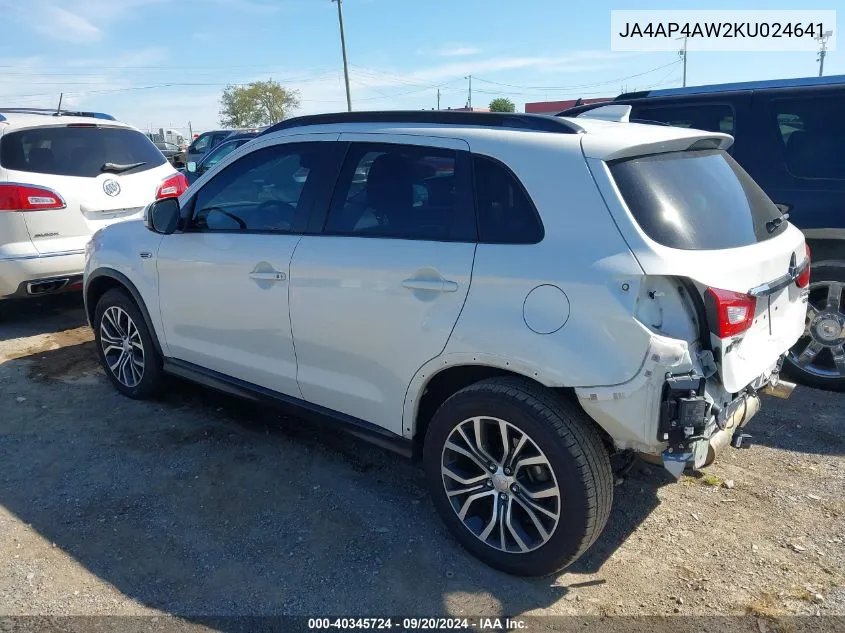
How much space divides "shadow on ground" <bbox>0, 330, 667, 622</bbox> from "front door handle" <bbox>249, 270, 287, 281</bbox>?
109 cm

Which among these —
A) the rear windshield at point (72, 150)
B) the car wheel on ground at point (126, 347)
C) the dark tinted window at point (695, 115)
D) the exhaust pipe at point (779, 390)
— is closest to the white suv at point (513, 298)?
the exhaust pipe at point (779, 390)

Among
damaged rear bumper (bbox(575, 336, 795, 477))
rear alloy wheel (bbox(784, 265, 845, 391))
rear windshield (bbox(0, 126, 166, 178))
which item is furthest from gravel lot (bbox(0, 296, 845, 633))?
rear windshield (bbox(0, 126, 166, 178))

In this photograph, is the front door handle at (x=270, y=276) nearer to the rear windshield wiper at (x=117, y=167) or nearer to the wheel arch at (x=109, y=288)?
the wheel arch at (x=109, y=288)

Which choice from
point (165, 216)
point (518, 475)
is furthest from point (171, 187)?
point (518, 475)

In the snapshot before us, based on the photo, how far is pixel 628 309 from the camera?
2.47 m

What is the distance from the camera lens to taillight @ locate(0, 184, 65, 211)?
19.5 ft

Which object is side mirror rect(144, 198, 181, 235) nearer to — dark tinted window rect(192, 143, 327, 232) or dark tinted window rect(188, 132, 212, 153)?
dark tinted window rect(192, 143, 327, 232)

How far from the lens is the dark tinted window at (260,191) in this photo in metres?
3.59

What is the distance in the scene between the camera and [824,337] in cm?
482

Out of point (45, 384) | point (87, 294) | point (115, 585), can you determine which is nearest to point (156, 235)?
point (87, 294)

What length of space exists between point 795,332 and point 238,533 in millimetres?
2804

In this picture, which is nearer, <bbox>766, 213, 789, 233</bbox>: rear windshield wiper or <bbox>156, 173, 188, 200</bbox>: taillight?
<bbox>766, 213, 789, 233</bbox>: rear windshield wiper

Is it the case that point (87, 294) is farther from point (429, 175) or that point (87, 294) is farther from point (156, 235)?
point (429, 175)

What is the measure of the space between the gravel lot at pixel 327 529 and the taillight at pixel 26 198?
2232 millimetres
